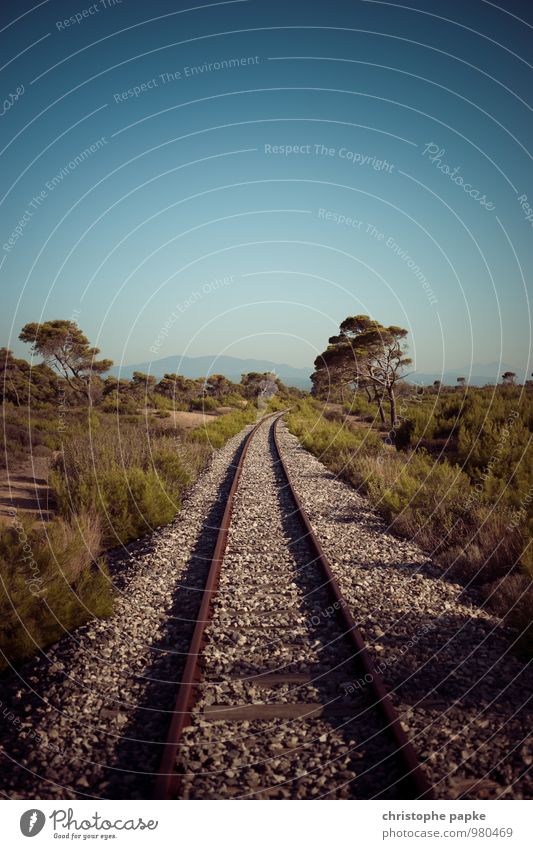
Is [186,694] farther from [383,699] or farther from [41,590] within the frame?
[41,590]

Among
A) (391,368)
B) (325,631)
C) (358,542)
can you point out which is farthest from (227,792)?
(391,368)

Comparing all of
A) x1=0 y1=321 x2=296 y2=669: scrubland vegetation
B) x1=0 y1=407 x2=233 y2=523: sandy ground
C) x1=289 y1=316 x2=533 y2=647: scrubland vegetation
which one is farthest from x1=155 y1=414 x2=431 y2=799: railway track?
x1=0 y1=407 x2=233 y2=523: sandy ground

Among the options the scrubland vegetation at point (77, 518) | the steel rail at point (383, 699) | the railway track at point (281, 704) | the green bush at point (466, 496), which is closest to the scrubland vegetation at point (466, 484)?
the green bush at point (466, 496)

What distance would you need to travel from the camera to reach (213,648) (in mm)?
4504

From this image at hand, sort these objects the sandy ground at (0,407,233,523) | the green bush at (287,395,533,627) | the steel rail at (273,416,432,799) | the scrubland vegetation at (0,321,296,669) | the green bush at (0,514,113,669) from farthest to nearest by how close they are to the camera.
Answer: the sandy ground at (0,407,233,523) < the green bush at (287,395,533,627) < the scrubland vegetation at (0,321,296,669) < the green bush at (0,514,113,669) < the steel rail at (273,416,432,799)

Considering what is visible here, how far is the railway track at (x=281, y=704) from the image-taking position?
2.95m

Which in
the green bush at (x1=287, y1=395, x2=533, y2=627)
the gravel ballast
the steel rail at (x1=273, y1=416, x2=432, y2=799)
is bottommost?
the gravel ballast

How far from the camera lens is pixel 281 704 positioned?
3.72 m

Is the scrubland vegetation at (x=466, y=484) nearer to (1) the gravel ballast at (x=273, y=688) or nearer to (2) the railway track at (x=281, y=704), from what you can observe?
(1) the gravel ballast at (x=273, y=688)

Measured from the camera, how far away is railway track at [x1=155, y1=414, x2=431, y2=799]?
2.95 meters

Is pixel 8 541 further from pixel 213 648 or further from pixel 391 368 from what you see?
pixel 391 368

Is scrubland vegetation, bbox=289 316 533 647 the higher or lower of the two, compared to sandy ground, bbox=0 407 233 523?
higher

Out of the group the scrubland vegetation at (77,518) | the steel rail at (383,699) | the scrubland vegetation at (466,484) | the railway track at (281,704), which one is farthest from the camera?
the scrubland vegetation at (466,484)

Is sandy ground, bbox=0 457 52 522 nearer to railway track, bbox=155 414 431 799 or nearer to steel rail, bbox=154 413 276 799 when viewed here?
steel rail, bbox=154 413 276 799
